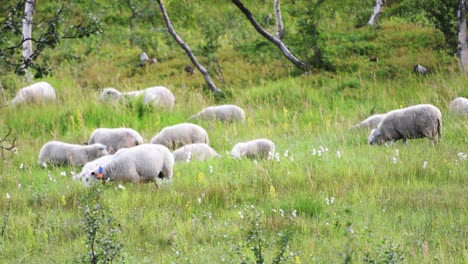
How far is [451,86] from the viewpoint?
602 inches

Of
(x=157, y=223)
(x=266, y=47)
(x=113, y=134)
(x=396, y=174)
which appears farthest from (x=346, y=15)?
(x=157, y=223)

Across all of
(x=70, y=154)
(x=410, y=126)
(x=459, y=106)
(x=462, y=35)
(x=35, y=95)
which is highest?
(x=462, y=35)

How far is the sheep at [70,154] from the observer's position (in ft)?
38.5

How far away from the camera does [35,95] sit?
17.9 metres

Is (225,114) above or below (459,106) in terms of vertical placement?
below

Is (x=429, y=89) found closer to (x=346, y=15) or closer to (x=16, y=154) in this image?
(x=16, y=154)

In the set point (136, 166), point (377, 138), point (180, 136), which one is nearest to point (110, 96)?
point (180, 136)

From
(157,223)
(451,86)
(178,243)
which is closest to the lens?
(178,243)

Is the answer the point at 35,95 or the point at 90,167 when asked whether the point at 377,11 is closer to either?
the point at 35,95

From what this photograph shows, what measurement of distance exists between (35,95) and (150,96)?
11.1 ft

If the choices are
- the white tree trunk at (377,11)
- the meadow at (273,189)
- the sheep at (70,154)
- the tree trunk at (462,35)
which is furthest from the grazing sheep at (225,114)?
the white tree trunk at (377,11)

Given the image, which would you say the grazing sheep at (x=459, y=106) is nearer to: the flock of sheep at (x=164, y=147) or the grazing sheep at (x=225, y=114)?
the flock of sheep at (x=164, y=147)

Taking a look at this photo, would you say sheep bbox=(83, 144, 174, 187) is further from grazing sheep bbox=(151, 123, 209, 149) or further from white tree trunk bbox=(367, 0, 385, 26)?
white tree trunk bbox=(367, 0, 385, 26)

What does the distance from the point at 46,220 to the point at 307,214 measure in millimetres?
2914
